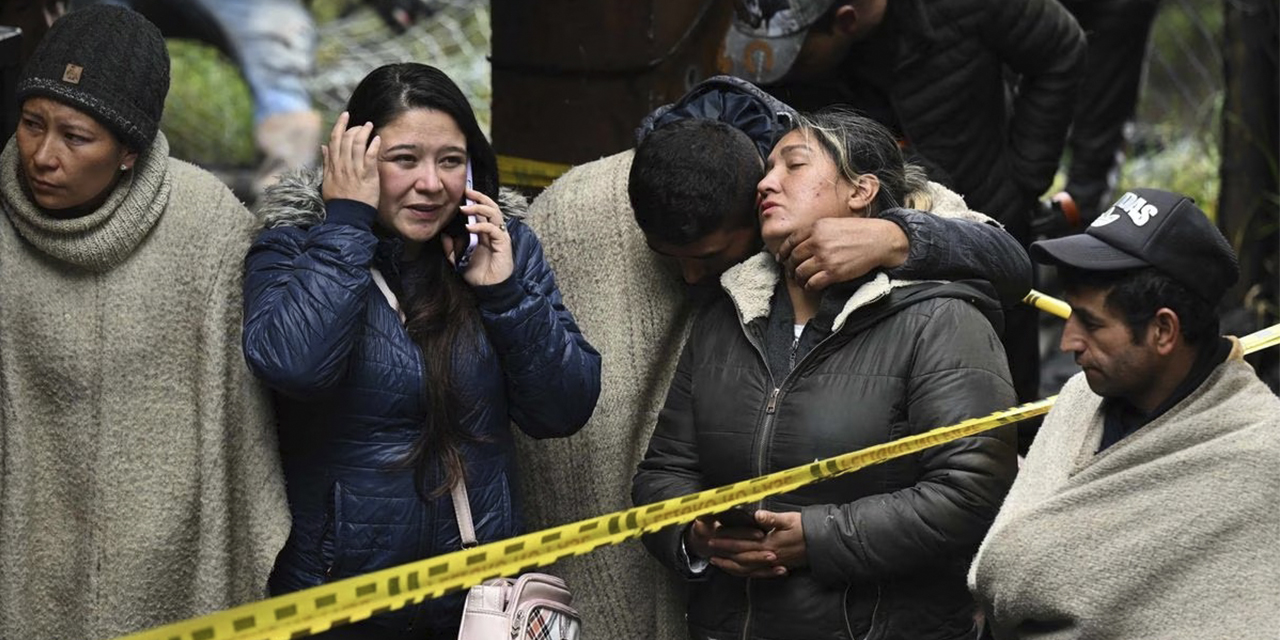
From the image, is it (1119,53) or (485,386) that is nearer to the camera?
(485,386)

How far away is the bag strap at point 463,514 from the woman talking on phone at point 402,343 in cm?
1

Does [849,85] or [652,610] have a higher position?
[849,85]

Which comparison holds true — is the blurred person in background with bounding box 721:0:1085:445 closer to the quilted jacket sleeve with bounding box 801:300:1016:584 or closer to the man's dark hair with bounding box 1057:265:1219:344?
the quilted jacket sleeve with bounding box 801:300:1016:584

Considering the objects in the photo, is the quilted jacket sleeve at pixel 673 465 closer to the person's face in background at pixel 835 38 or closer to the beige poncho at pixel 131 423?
the beige poncho at pixel 131 423

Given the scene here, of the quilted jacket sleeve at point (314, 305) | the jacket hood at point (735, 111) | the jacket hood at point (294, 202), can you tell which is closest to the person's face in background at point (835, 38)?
the jacket hood at point (735, 111)

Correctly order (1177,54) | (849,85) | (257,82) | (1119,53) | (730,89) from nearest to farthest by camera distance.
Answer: (730,89), (849,85), (1119,53), (257,82), (1177,54)

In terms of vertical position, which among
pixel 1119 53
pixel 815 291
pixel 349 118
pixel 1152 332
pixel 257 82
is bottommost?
pixel 1152 332

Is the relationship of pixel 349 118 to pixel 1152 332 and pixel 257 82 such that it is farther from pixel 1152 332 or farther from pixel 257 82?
pixel 257 82

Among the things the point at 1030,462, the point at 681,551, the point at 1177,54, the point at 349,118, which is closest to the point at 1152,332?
the point at 1030,462

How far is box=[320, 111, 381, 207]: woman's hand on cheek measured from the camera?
3.44 meters

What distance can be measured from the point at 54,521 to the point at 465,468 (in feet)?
2.62

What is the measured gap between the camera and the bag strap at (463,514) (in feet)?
11.3

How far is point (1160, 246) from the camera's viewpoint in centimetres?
307

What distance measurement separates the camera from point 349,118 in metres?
3.59
